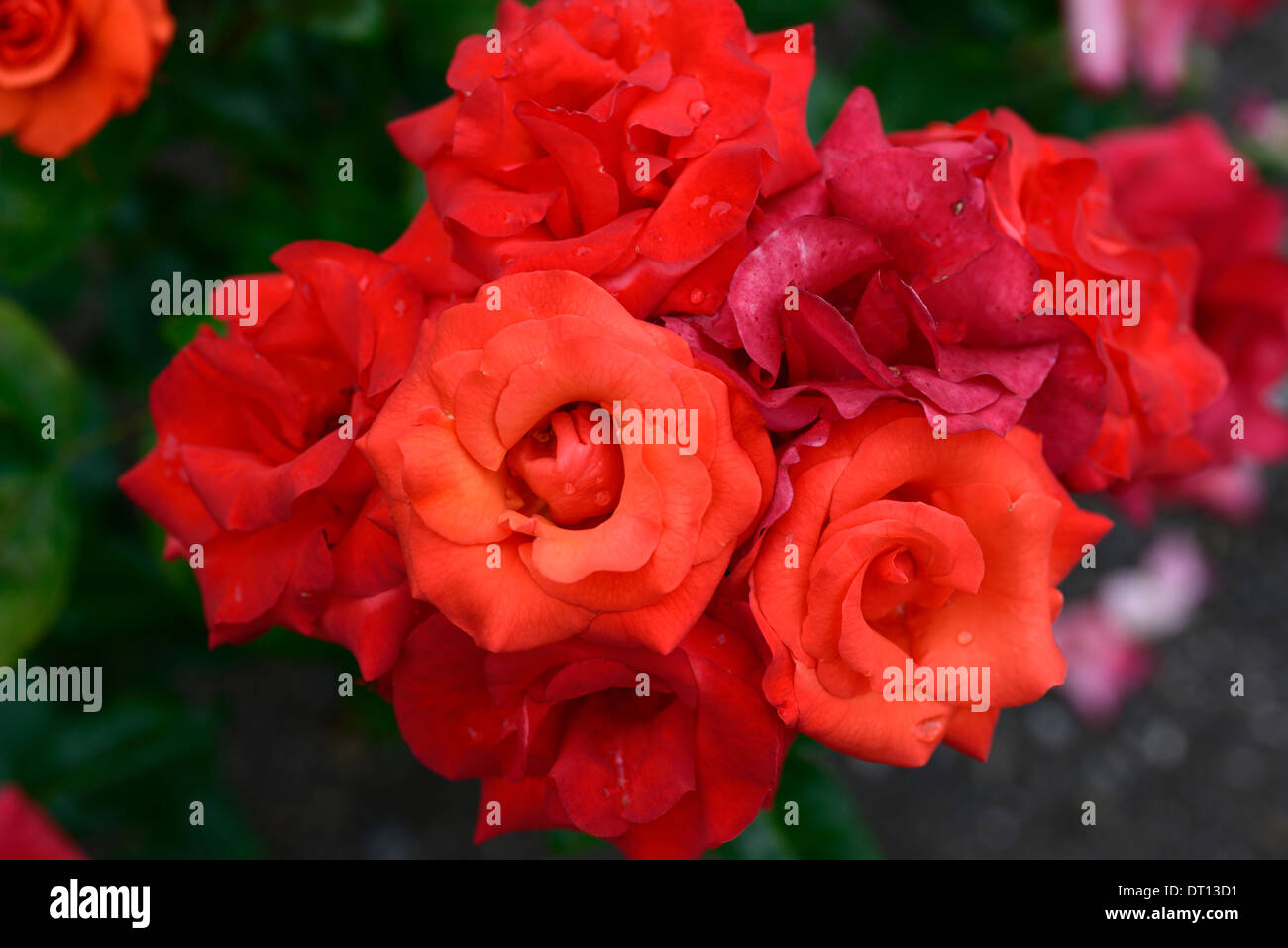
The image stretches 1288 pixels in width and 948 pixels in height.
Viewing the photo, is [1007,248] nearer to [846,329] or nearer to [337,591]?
[846,329]

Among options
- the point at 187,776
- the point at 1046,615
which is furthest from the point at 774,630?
the point at 187,776

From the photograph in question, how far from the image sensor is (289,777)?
184cm

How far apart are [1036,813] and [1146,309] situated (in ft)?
4.50

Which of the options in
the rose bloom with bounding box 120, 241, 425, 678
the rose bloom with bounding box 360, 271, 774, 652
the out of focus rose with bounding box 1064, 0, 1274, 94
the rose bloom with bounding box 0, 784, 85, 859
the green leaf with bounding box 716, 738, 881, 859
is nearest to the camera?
the rose bloom with bounding box 360, 271, 774, 652

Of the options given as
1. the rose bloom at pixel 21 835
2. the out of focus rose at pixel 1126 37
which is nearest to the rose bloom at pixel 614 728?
the rose bloom at pixel 21 835

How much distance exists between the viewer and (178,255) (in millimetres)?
1493

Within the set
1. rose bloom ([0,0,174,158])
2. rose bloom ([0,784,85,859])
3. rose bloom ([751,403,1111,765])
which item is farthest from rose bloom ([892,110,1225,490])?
rose bloom ([0,784,85,859])

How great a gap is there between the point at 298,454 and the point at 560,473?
238 mm

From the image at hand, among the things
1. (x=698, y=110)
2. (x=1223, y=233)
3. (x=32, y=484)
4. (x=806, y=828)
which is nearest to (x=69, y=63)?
(x=32, y=484)

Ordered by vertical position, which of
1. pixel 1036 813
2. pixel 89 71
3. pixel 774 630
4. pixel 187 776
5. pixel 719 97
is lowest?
pixel 1036 813

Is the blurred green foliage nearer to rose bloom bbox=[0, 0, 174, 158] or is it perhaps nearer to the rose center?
rose bloom bbox=[0, 0, 174, 158]

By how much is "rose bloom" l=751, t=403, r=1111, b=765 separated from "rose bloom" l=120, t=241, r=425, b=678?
9.4 inches

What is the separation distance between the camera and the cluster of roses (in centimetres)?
56

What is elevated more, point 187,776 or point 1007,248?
point 1007,248
